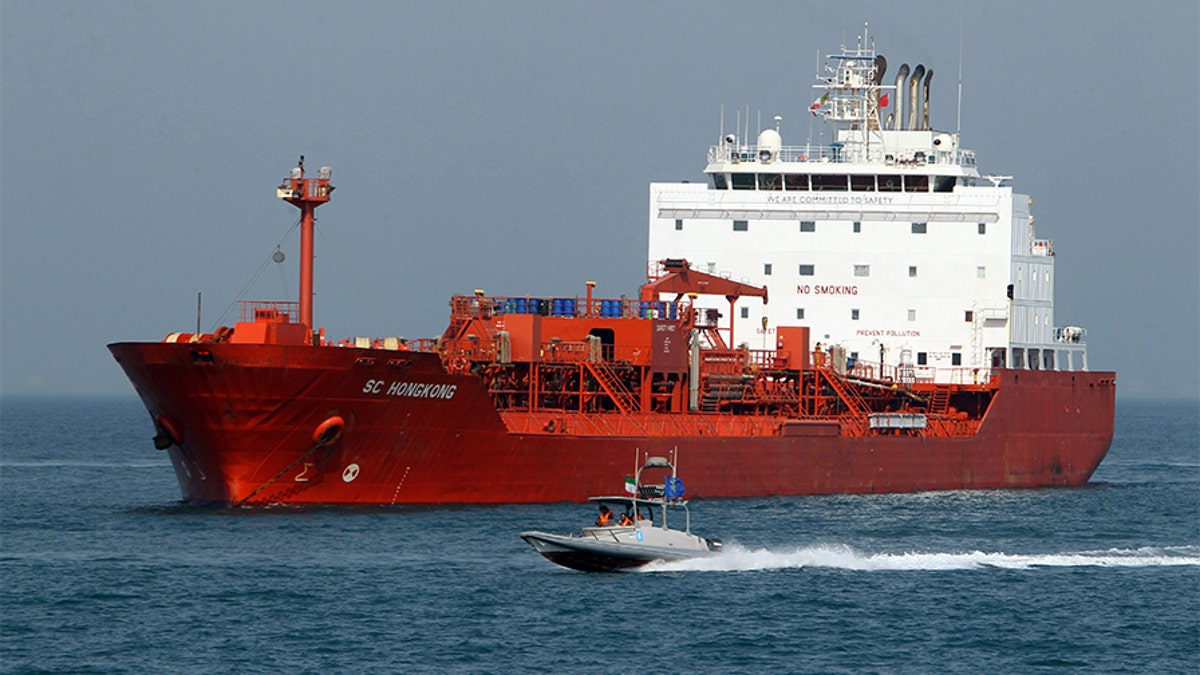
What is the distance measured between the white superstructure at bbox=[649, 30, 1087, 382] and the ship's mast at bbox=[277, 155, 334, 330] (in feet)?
49.1

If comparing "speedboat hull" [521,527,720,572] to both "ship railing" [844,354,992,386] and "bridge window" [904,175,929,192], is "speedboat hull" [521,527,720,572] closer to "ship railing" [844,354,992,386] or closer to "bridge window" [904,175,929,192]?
"ship railing" [844,354,992,386]

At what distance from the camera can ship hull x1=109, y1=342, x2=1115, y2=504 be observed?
37094 mm

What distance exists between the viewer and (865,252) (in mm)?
53094

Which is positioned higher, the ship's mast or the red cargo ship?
the ship's mast

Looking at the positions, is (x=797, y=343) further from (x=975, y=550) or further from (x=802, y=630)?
(x=802, y=630)

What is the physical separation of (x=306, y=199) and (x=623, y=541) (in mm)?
13582

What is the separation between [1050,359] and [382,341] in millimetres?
26497

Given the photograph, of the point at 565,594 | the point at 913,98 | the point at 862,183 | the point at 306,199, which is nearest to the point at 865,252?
the point at 862,183

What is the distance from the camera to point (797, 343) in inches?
1925

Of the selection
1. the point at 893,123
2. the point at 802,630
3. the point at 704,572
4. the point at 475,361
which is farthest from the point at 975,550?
the point at 893,123

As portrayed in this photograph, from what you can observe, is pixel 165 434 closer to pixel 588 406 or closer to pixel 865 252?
pixel 588 406

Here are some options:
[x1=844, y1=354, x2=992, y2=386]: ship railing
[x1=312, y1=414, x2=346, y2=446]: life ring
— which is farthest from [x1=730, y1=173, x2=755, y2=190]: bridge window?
[x1=312, y1=414, x2=346, y2=446]: life ring

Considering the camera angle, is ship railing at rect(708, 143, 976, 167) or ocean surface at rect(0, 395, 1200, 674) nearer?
ocean surface at rect(0, 395, 1200, 674)

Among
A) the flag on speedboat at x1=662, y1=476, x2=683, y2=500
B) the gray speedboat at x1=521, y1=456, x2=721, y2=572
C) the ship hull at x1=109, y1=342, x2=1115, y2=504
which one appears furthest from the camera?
the ship hull at x1=109, y1=342, x2=1115, y2=504
